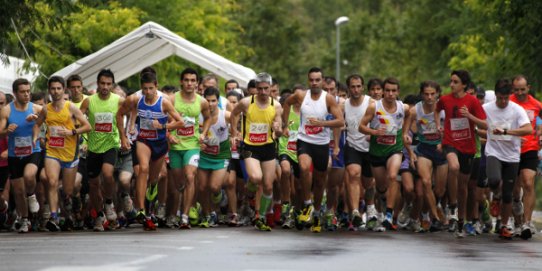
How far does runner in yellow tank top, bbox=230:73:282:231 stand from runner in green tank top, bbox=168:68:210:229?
0.54m

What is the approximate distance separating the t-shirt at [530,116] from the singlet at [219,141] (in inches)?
154

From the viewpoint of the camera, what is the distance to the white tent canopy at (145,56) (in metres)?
28.6

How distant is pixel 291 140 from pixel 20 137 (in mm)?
3818

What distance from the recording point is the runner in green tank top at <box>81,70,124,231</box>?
20.6 meters

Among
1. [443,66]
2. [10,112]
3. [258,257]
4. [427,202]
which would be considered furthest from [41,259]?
[443,66]

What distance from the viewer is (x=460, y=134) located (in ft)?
67.1

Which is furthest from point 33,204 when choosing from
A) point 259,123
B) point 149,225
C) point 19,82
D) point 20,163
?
point 259,123

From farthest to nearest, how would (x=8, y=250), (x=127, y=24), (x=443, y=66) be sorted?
(x=443, y=66), (x=127, y=24), (x=8, y=250)

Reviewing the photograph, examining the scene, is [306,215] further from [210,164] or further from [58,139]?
[58,139]

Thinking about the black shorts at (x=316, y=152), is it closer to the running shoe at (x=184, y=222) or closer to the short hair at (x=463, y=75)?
the running shoe at (x=184, y=222)

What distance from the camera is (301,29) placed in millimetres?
94812

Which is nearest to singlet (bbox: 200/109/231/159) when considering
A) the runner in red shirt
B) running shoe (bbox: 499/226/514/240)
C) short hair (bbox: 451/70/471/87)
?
the runner in red shirt

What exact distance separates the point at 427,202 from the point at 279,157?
2.34 meters

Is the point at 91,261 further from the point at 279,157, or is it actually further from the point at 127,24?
the point at 127,24
